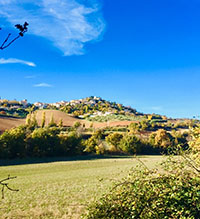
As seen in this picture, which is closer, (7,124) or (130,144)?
(130,144)

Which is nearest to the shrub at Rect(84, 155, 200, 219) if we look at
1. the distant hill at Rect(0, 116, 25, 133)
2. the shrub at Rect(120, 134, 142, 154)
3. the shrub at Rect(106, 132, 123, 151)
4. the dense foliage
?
the dense foliage

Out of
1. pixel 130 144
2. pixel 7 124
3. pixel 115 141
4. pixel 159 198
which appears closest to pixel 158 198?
pixel 159 198

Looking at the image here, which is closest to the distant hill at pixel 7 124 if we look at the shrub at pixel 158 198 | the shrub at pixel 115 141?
the shrub at pixel 115 141

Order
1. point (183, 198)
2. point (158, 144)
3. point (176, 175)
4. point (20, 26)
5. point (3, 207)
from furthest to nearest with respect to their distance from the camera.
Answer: point (158, 144) < point (3, 207) < point (176, 175) < point (183, 198) < point (20, 26)

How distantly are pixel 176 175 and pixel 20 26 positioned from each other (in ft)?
21.5

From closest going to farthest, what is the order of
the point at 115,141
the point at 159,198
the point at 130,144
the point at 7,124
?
the point at 159,198, the point at 130,144, the point at 115,141, the point at 7,124

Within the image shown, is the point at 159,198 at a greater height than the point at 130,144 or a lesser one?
greater

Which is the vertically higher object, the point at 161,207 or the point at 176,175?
the point at 176,175

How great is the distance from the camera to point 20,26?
8.65 ft

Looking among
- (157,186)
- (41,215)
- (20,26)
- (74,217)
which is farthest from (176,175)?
(41,215)

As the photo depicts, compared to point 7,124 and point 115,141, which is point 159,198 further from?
point 7,124

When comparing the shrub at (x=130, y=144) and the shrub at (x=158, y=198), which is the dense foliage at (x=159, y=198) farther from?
the shrub at (x=130, y=144)

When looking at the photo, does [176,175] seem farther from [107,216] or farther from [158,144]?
[158,144]

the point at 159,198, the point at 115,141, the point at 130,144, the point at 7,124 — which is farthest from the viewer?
the point at 7,124
